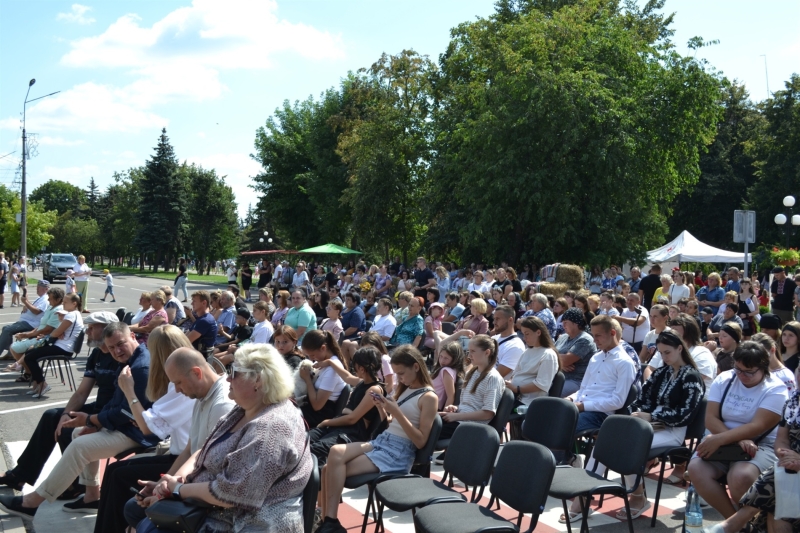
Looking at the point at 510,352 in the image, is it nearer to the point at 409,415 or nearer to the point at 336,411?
the point at 336,411

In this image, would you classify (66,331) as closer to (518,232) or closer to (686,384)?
(686,384)

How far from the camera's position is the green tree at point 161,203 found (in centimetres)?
6309

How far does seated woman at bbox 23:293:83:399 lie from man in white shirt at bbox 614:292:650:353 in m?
7.78

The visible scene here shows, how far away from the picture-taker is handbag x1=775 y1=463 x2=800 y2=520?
172 inches

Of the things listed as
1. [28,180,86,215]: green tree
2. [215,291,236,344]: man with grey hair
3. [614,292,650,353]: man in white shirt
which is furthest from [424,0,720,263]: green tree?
[28,180,86,215]: green tree

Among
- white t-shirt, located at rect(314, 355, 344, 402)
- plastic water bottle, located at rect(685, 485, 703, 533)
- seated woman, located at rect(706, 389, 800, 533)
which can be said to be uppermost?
white t-shirt, located at rect(314, 355, 344, 402)

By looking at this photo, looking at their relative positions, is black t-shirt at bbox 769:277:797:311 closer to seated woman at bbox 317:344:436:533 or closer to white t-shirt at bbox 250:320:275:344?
white t-shirt at bbox 250:320:275:344

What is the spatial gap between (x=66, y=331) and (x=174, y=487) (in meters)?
7.35

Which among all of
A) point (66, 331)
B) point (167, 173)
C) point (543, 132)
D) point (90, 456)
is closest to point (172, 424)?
point (90, 456)

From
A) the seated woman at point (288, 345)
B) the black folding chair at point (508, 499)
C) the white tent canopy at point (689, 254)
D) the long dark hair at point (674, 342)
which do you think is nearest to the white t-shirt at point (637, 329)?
the long dark hair at point (674, 342)

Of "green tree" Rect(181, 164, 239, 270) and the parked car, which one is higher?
"green tree" Rect(181, 164, 239, 270)

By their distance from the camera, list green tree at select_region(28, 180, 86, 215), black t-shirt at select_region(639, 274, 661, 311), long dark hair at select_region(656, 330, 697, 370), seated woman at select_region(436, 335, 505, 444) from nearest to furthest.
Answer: long dark hair at select_region(656, 330, 697, 370)
seated woman at select_region(436, 335, 505, 444)
black t-shirt at select_region(639, 274, 661, 311)
green tree at select_region(28, 180, 86, 215)

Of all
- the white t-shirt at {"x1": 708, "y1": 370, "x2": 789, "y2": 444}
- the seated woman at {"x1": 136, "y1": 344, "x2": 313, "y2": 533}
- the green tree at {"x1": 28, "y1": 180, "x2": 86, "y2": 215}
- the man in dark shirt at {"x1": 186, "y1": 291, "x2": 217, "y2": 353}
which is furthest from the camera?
the green tree at {"x1": 28, "y1": 180, "x2": 86, "y2": 215}

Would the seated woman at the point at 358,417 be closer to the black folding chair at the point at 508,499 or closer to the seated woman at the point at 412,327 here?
the black folding chair at the point at 508,499
